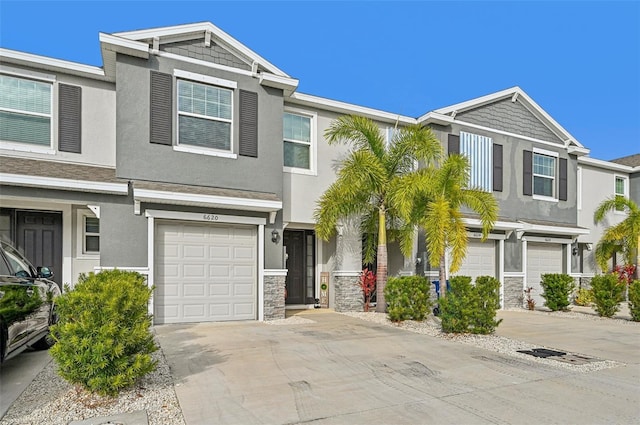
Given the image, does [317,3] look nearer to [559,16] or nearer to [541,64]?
[559,16]

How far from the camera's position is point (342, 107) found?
41.6ft

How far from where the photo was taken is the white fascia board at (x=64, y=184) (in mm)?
8320

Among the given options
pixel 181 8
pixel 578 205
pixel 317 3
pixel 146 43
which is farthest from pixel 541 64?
pixel 146 43

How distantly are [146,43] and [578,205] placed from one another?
17.5 m

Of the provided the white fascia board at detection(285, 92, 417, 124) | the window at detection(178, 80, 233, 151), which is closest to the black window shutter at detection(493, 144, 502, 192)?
the white fascia board at detection(285, 92, 417, 124)

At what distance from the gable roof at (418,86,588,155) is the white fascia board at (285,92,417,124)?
2.84 ft

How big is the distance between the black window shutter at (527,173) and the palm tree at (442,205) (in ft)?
15.9

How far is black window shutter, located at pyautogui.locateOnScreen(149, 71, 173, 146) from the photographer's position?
32.2 ft

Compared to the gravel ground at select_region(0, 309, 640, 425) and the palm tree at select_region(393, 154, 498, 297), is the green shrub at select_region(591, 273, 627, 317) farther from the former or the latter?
the gravel ground at select_region(0, 309, 640, 425)

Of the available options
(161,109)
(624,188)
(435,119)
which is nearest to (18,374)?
(161,109)

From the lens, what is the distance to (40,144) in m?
9.76

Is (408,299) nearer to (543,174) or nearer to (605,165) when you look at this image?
(543,174)

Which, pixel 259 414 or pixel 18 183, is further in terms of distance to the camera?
pixel 18 183

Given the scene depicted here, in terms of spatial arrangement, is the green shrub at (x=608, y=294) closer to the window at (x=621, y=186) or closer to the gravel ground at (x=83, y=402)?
the gravel ground at (x=83, y=402)
